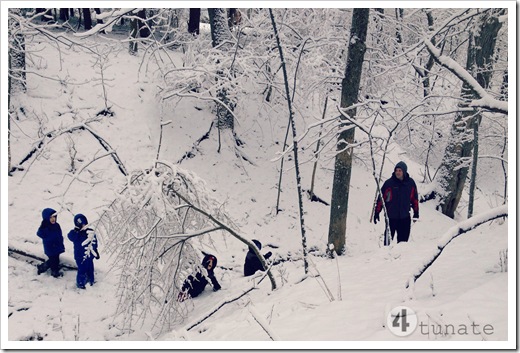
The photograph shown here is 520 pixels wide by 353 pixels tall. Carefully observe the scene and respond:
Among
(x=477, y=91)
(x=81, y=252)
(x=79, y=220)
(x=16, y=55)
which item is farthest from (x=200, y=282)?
(x=16, y=55)

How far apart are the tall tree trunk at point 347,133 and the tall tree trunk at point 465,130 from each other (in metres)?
3.28

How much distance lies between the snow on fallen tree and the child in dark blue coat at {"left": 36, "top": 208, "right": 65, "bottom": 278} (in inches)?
90.8

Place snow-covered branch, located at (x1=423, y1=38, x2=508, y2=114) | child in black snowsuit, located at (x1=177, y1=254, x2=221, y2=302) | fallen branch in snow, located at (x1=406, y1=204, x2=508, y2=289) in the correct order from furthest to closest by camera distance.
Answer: child in black snowsuit, located at (x1=177, y1=254, x2=221, y2=302) → fallen branch in snow, located at (x1=406, y1=204, x2=508, y2=289) → snow-covered branch, located at (x1=423, y1=38, x2=508, y2=114)

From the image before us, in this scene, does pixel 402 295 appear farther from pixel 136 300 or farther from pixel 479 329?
pixel 136 300

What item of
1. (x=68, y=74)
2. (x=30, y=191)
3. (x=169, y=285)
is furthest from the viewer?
(x=68, y=74)

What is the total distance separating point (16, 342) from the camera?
6102mm

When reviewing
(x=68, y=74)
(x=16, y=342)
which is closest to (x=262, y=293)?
(x=16, y=342)

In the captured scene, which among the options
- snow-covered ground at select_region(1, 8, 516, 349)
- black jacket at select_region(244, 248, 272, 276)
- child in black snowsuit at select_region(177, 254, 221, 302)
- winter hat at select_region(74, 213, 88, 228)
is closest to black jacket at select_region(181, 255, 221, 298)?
child in black snowsuit at select_region(177, 254, 221, 302)

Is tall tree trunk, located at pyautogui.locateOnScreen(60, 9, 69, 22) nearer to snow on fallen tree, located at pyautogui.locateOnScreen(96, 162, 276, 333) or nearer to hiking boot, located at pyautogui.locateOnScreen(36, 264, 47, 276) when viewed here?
hiking boot, located at pyautogui.locateOnScreen(36, 264, 47, 276)

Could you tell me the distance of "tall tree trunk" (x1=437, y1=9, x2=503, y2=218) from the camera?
10289 mm

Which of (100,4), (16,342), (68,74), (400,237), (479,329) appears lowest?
(16,342)

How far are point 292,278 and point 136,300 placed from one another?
2.52m

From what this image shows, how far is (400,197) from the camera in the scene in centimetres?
762

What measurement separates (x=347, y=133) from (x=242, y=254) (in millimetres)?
3883
